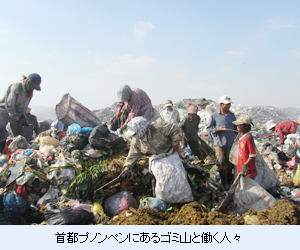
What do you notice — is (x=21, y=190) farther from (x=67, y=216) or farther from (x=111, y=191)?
(x=111, y=191)

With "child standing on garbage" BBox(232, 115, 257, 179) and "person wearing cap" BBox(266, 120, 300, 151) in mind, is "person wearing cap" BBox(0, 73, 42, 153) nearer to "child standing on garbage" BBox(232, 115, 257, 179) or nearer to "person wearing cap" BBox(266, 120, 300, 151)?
"child standing on garbage" BBox(232, 115, 257, 179)

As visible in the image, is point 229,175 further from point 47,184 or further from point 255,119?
point 255,119

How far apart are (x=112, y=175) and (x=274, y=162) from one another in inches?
166

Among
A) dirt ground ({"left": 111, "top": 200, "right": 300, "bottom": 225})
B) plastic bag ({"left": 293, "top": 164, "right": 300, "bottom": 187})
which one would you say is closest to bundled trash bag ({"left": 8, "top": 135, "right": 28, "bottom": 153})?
dirt ground ({"left": 111, "top": 200, "right": 300, "bottom": 225})

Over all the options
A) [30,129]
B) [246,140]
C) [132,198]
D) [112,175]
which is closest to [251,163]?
[246,140]

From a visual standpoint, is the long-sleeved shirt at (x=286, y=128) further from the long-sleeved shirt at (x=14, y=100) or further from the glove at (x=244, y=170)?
the long-sleeved shirt at (x=14, y=100)

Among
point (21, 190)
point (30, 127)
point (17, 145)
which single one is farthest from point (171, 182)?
point (30, 127)

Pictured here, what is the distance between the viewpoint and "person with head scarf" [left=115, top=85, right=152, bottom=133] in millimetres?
3928

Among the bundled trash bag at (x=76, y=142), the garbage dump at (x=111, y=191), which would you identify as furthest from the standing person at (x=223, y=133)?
the bundled trash bag at (x=76, y=142)

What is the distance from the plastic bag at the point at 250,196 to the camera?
2.54 m

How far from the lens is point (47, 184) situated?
325 cm

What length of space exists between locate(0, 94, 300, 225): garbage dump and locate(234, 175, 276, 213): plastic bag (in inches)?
0.4

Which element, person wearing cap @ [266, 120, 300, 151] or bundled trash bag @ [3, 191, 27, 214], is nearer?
bundled trash bag @ [3, 191, 27, 214]

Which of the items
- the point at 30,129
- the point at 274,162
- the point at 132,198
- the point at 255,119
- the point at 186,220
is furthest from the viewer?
the point at 255,119
